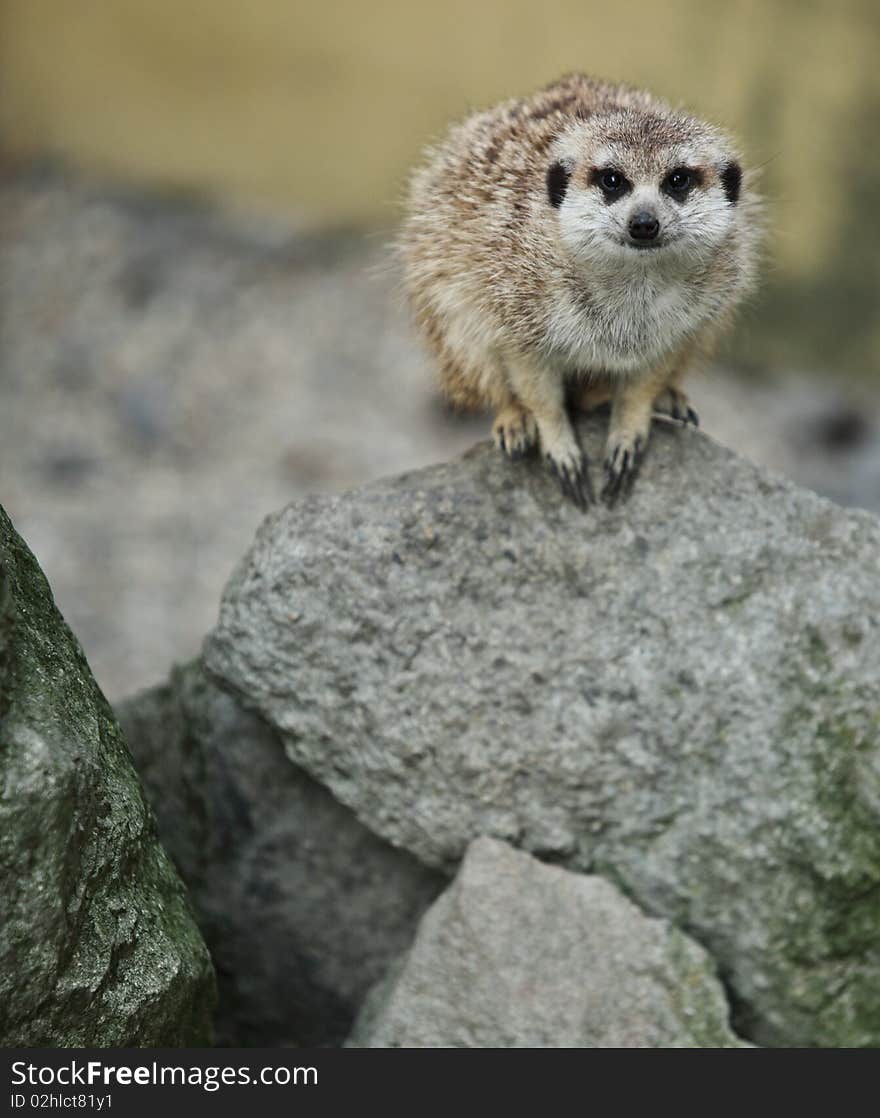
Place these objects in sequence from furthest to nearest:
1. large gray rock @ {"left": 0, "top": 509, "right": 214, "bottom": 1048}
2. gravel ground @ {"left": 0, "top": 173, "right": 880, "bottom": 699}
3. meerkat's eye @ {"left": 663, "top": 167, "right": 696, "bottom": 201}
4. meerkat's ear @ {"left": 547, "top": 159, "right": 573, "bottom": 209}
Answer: gravel ground @ {"left": 0, "top": 173, "right": 880, "bottom": 699} < meerkat's ear @ {"left": 547, "top": 159, "right": 573, "bottom": 209} < meerkat's eye @ {"left": 663, "top": 167, "right": 696, "bottom": 201} < large gray rock @ {"left": 0, "top": 509, "right": 214, "bottom": 1048}

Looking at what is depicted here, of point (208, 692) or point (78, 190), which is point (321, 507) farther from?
point (78, 190)

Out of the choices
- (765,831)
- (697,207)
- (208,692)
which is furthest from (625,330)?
(208,692)

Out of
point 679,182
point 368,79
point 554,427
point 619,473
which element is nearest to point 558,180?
point 679,182

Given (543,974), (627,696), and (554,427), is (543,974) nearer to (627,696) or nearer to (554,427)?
(627,696)

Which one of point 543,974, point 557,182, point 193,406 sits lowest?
point 543,974

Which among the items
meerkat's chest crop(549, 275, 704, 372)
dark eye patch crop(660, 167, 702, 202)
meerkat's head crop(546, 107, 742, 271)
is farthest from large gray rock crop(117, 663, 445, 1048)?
dark eye patch crop(660, 167, 702, 202)

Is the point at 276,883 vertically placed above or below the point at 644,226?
below

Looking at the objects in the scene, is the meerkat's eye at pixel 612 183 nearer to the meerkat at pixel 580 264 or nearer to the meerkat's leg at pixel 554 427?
the meerkat at pixel 580 264

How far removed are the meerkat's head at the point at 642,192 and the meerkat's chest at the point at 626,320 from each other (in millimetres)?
52

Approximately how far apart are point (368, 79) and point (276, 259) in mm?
1004

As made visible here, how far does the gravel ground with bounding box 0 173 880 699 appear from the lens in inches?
244

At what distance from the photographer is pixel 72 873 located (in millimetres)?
2434

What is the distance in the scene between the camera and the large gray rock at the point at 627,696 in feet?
9.88

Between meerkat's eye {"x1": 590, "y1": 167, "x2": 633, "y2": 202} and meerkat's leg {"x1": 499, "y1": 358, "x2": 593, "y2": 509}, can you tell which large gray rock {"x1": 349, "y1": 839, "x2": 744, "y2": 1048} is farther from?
meerkat's eye {"x1": 590, "y1": 167, "x2": 633, "y2": 202}
